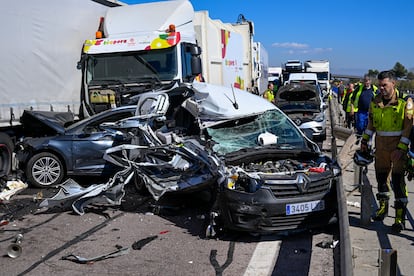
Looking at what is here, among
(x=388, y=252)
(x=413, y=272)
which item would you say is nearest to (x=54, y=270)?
(x=388, y=252)

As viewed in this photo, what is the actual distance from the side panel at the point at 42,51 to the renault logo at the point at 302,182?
17.8 feet

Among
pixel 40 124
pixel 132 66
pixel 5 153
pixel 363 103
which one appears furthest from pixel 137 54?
pixel 363 103

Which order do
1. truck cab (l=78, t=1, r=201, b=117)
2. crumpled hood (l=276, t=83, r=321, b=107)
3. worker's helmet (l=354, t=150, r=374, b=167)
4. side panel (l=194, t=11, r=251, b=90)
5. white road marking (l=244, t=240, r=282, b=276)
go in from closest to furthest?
white road marking (l=244, t=240, r=282, b=276), worker's helmet (l=354, t=150, r=374, b=167), truck cab (l=78, t=1, r=201, b=117), side panel (l=194, t=11, r=251, b=90), crumpled hood (l=276, t=83, r=321, b=107)

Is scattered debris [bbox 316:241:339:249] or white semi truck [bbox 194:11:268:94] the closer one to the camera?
scattered debris [bbox 316:241:339:249]

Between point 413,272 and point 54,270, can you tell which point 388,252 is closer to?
point 413,272

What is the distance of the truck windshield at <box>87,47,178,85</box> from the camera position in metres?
10.3

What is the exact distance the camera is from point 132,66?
34.2 feet

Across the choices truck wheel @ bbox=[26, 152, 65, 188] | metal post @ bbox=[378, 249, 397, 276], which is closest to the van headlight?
metal post @ bbox=[378, 249, 397, 276]

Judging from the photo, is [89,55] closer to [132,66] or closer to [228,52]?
[132,66]

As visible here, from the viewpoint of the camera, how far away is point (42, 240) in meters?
5.55

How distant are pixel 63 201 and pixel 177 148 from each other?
70.1 inches

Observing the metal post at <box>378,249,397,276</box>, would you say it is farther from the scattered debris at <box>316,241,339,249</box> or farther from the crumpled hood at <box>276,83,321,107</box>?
the crumpled hood at <box>276,83,321,107</box>

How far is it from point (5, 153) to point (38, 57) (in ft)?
6.73

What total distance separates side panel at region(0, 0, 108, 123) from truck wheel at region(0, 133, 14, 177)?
38cm
